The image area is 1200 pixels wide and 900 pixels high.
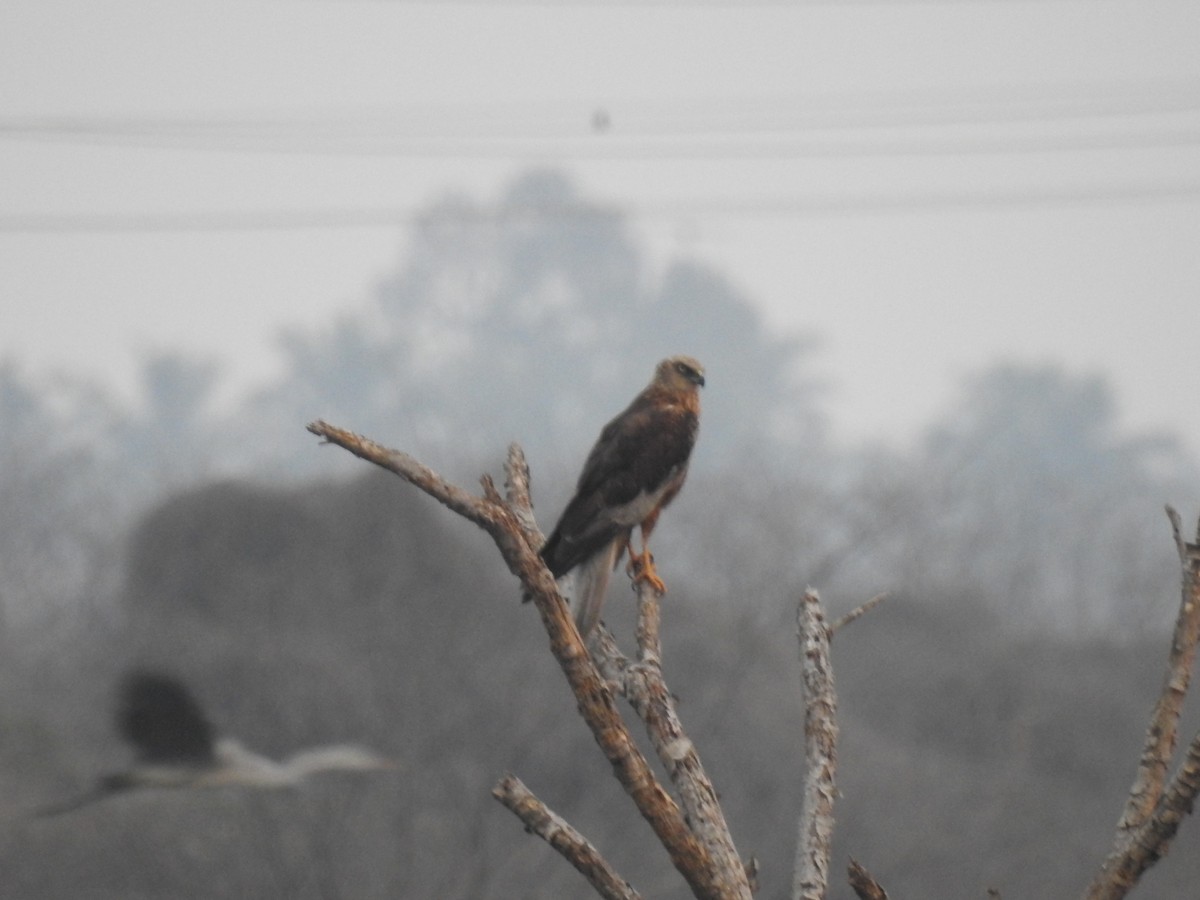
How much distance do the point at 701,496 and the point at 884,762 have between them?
20.9 ft

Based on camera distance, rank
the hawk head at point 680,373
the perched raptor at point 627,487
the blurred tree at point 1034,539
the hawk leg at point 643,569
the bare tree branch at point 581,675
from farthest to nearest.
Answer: the blurred tree at point 1034,539, the hawk head at point 680,373, the perched raptor at point 627,487, the hawk leg at point 643,569, the bare tree branch at point 581,675

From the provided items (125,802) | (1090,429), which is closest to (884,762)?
(125,802)

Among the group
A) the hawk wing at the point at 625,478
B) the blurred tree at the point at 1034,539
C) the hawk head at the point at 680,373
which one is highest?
the blurred tree at the point at 1034,539

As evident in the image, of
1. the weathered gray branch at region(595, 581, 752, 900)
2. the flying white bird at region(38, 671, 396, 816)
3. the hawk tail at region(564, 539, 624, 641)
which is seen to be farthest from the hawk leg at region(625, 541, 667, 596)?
the flying white bird at region(38, 671, 396, 816)

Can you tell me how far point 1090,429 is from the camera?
200 ft

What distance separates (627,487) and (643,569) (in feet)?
2.35

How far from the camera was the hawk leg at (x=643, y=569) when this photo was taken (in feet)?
19.2

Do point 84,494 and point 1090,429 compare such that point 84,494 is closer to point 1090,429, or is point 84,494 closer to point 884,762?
point 884,762

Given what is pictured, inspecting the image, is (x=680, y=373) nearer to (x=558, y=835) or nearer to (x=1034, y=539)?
(x=558, y=835)

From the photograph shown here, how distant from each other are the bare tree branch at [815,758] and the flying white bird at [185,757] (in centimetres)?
1150

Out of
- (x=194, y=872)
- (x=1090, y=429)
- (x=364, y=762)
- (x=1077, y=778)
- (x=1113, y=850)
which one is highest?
(x=1090, y=429)

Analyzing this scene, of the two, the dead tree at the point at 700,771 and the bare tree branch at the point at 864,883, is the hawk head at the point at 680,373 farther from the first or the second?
the bare tree branch at the point at 864,883

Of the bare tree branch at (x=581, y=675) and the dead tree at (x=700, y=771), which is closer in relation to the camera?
the dead tree at (x=700, y=771)

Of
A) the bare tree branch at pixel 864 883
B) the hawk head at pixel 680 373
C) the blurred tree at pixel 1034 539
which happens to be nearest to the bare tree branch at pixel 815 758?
the bare tree branch at pixel 864 883
